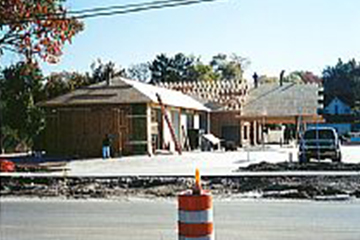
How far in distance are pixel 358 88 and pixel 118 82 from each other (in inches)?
1962

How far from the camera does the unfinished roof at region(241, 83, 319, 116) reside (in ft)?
163

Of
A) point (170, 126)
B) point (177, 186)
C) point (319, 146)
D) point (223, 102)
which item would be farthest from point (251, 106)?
point (177, 186)

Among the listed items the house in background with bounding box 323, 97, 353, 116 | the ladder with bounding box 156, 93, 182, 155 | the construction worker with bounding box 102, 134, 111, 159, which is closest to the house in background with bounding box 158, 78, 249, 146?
the ladder with bounding box 156, 93, 182, 155

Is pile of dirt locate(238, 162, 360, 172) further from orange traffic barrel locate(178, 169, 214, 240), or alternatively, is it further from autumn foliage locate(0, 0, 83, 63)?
orange traffic barrel locate(178, 169, 214, 240)

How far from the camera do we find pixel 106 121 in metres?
34.5

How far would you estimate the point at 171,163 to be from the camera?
27984 mm

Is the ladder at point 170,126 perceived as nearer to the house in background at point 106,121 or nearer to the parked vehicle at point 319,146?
the house in background at point 106,121

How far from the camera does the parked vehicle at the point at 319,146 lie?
26.6 metres

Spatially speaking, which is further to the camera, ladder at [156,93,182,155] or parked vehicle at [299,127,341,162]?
ladder at [156,93,182,155]

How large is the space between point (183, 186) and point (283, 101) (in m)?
34.7

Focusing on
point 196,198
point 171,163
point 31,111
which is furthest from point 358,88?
point 196,198

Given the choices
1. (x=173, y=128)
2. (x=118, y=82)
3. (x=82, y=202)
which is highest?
(x=118, y=82)

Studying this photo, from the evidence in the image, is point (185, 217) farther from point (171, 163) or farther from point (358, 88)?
point (358, 88)

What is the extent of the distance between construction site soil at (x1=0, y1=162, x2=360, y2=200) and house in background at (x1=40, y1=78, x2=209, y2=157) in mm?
13826
